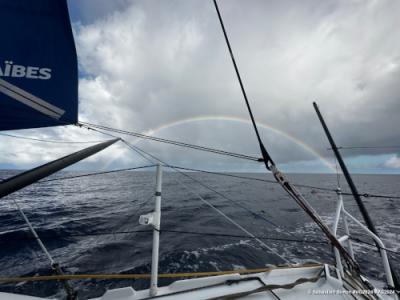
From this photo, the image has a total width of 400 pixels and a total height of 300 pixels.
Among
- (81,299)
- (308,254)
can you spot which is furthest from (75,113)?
(308,254)

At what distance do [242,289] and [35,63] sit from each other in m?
4.32

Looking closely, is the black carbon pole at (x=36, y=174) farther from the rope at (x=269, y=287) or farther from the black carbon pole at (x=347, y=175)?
the black carbon pole at (x=347, y=175)

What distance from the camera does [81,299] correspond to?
16.6 ft

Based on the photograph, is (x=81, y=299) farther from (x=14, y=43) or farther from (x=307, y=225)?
(x=307, y=225)

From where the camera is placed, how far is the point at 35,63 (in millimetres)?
2547

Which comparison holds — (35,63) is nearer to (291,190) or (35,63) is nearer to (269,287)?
(291,190)

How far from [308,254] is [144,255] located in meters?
8.03

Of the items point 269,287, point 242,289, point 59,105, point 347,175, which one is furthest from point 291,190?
point 347,175

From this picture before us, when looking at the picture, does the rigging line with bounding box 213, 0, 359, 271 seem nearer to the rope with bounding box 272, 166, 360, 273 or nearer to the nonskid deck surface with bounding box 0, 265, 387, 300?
the rope with bounding box 272, 166, 360, 273

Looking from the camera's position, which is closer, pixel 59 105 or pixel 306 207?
pixel 59 105

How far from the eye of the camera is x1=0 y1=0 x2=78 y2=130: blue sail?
240cm

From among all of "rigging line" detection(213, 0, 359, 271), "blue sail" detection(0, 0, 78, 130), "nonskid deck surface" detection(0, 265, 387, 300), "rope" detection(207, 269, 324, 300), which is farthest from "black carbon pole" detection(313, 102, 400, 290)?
"blue sail" detection(0, 0, 78, 130)

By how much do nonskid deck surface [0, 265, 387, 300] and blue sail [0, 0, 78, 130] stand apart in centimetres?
238

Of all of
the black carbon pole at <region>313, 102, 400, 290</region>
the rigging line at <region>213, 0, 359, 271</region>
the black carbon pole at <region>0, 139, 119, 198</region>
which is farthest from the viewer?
the black carbon pole at <region>313, 102, 400, 290</region>
